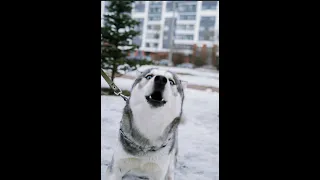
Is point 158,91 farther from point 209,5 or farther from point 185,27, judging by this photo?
point 185,27

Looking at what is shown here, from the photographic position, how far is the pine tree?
7.78ft

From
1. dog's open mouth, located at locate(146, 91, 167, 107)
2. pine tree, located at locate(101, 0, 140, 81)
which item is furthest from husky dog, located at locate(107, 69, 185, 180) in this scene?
pine tree, located at locate(101, 0, 140, 81)

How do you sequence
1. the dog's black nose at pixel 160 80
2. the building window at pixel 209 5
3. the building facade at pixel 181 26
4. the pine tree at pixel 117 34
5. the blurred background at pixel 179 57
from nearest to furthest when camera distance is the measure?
the dog's black nose at pixel 160 80 → the blurred background at pixel 179 57 → the building window at pixel 209 5 → the building facade at pixel 181 26 → the pine tree at pixel 117 34

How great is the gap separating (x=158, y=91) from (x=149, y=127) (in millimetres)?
155

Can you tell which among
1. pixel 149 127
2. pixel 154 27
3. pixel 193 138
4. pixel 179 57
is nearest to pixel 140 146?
pixel 149 127

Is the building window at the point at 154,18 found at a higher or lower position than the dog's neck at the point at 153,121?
higher

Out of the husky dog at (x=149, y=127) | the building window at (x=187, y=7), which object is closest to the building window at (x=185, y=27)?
the building window at (x=187, y=7)

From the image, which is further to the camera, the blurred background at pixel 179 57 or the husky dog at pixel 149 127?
the blurred background at pixel 179 57

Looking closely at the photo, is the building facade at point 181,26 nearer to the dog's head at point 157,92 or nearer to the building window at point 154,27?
the building window at point 154,27

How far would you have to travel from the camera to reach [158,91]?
0.74 m

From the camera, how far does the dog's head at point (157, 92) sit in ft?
2.44
